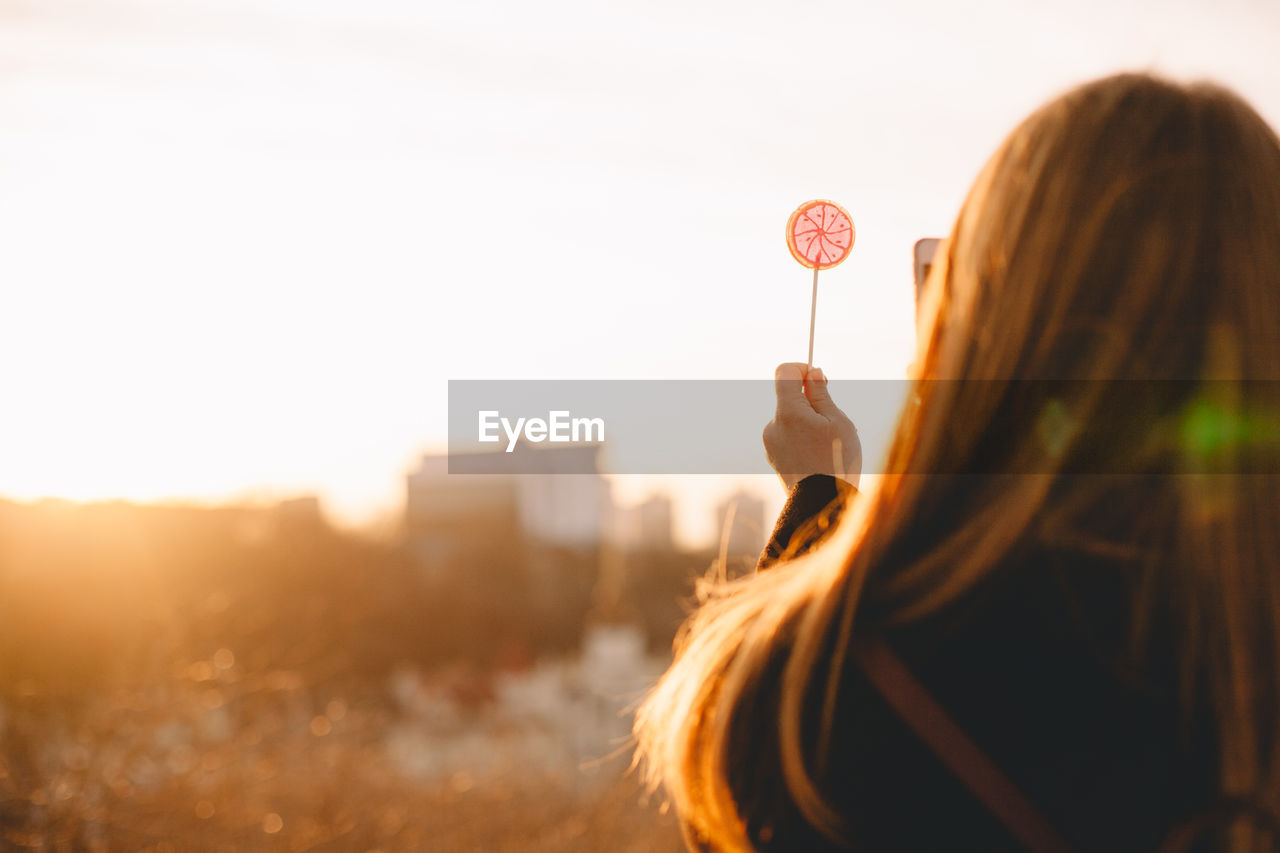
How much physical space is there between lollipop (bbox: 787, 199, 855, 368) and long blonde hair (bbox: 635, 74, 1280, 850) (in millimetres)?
733

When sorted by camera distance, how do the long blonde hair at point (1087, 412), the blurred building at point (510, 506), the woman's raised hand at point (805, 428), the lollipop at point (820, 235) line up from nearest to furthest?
1. the long blonde hair at point (1087, 412)
2. the woman's raised hand at point (805, 428)
3. the lollipop at point (820, 235)
4. the blurred building at point (510, 506)

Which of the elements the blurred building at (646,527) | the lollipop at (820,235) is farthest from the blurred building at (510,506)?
the lollipop at (820,235)

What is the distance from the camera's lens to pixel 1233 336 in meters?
0.89

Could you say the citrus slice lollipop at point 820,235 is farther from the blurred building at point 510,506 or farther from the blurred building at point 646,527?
the blurred building at point 646,527

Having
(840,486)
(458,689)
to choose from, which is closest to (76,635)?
(840,486)

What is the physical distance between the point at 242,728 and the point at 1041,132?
389 inches

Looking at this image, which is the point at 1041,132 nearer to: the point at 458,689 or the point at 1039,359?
Answer: the point at 1039,359

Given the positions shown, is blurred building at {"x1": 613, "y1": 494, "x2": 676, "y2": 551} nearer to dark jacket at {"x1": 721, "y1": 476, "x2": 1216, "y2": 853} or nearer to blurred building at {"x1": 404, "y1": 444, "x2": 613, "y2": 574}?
blurred building at {"x1": 404, "y1": 444, "x2": 613, "y2": 574}

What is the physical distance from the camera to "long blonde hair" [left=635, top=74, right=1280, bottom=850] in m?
0.88

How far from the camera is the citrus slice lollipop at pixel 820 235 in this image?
5.84ft

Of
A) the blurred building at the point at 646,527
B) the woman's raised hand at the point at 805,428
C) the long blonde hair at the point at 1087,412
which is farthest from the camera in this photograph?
the blurred building at the point at 646,527

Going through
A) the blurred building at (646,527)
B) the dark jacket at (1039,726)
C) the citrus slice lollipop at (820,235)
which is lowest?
the blurred building at (646,527)

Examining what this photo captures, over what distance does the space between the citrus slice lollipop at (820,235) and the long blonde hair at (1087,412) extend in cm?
73

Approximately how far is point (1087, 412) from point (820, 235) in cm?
94
